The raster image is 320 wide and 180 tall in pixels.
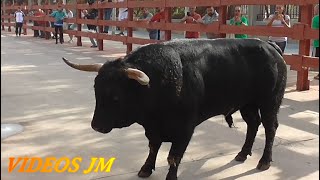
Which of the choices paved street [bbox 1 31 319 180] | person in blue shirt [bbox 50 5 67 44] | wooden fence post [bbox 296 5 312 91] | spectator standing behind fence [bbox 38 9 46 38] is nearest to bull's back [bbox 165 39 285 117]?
paved street [bbox 1 31 319 180]

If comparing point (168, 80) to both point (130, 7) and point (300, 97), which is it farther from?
point (130, 7)

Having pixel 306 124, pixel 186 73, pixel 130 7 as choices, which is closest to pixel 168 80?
pixel 186 73

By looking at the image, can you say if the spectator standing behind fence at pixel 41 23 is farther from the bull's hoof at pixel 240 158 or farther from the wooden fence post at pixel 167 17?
the bull's hoof at pixel 240 158

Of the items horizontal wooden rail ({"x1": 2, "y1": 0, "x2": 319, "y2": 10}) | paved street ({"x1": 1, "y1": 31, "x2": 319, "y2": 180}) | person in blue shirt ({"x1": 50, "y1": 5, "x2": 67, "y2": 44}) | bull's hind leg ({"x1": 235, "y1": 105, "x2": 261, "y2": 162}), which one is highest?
horizontal wooden rail ({"x1": 2, "y1": 0, "x2": 319, "y2": 10})

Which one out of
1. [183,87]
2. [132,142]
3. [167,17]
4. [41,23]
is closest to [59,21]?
[41,23]

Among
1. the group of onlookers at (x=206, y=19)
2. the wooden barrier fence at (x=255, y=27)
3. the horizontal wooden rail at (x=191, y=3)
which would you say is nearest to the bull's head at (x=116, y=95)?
the wooden barrier fence at (x=255, y=27)

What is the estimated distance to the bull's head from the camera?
303 cm

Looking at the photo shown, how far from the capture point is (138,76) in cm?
297

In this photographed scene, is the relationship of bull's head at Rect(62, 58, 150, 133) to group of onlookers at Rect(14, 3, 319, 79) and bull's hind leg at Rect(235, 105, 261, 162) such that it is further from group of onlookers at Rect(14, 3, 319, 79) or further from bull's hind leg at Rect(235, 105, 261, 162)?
group of onlookers at Rect(14, 3, 319, 79)

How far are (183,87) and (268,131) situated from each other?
41.5 inches

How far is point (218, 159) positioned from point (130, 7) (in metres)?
8.50

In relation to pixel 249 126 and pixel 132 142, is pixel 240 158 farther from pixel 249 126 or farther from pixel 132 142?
pixel 132 142

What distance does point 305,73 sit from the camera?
7.33 metres

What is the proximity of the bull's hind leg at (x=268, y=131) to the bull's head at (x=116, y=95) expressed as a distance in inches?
50.1
